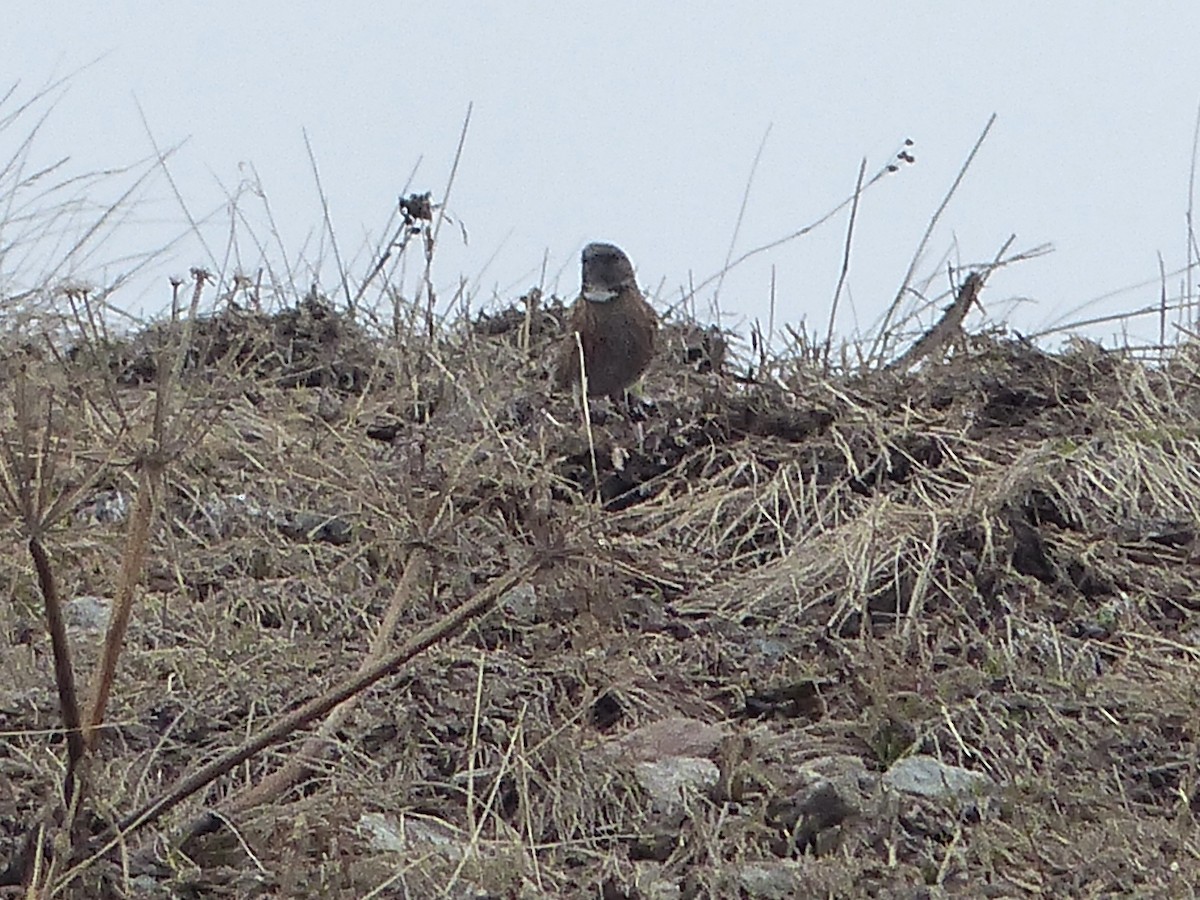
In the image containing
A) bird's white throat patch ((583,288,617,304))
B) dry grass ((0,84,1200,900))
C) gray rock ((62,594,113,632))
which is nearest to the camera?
dry grass ((0,84,1200,900))

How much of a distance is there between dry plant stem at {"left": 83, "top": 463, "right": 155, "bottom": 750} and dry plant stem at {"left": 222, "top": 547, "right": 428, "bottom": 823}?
22 cm

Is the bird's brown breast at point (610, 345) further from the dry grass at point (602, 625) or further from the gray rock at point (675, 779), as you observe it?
the gray rock at point (675, 779)

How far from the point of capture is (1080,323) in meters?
3.97

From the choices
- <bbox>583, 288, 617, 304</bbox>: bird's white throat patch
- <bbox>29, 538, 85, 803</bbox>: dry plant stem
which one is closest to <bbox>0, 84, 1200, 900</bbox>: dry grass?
<bbox>29, 538, 85, 803</bbox>: dry plant stem

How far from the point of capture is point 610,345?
13.5 feet

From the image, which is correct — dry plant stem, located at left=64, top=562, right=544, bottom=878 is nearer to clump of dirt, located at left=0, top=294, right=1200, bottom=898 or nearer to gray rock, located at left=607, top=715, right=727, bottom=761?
clump of dirt, located at left=0, top=294, right=1200, bottom=898

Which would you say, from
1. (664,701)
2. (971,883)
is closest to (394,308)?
(664,701)

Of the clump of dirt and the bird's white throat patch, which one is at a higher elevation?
the bird's white throat patch

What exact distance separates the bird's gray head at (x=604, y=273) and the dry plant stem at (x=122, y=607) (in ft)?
8.14

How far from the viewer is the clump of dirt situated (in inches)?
80.8

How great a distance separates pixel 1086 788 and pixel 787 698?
530mm

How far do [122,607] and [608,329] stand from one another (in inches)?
95.6

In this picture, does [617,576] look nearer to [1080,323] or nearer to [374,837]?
[374,837]

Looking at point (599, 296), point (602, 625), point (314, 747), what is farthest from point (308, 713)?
point (599, 296)
